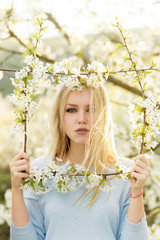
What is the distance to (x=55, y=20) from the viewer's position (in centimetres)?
372

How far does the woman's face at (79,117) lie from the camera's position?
1933mm

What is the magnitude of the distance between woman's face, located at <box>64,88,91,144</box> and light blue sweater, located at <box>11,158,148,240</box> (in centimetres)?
33

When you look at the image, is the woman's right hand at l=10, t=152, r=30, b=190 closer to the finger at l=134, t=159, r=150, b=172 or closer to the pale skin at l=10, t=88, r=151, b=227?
the pale skin at l=10, t=88, r=151, b=227

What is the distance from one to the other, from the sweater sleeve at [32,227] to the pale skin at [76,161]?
0.03 metres

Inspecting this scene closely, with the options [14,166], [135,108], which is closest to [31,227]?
[14,166]

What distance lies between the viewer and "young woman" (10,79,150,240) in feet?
6.23

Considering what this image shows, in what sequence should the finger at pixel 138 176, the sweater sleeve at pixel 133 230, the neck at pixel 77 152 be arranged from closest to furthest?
1. the finger at pixel 138 176
2. the sweater sleeve at pixel 133 230
3. the neck at pixel 77 152

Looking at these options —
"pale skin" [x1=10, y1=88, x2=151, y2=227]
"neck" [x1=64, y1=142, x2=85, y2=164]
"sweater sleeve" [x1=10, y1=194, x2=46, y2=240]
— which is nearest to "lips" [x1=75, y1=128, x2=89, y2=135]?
"pale skin" [x1=10, y1=88, x2=151, y2=227]

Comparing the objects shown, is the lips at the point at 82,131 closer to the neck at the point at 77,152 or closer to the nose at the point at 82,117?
the nose at the point at 82,117

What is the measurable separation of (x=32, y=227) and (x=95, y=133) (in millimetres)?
631

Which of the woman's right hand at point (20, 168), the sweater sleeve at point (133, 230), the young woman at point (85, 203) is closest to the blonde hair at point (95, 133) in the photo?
the young woman at point (85, 203)

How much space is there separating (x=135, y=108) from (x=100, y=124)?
34cm

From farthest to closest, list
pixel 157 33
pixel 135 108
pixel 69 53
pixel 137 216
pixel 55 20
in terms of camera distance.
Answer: pixel 157 33
pixel 69 53
pixel 55 20
pixel 137 216
pixel 135 108

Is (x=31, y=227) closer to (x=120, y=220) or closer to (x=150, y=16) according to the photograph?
(x=120, y=220)
